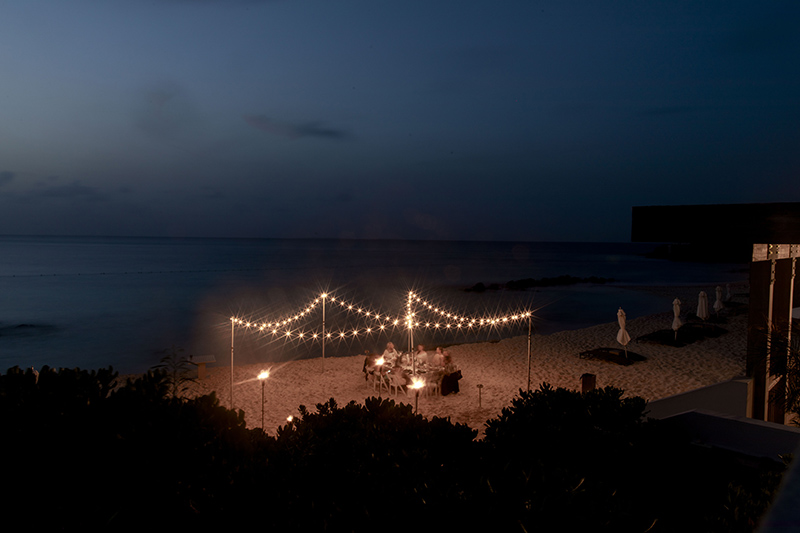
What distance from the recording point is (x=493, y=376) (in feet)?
37.5

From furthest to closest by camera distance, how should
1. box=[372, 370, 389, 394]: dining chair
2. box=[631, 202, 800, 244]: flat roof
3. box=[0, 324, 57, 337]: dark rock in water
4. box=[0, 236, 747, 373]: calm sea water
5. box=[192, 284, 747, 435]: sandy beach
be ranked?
box=[0, 324, 57, 337]: dark rock in water
box=[0, 236, 747, 373]: calm sea water
box=[372, 370, 389, 394]: dining chair
box=[192, 284, 747, 435]: sandy beach
box=[631, 202, 800, 244]: flat roof

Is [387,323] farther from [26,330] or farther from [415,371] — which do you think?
[26,330]

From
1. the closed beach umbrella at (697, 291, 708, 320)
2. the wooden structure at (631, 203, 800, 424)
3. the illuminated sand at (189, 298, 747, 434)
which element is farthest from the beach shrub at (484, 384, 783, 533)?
the closed beach umbrella at (697, 291, 708, 320)

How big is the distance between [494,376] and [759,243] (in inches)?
340

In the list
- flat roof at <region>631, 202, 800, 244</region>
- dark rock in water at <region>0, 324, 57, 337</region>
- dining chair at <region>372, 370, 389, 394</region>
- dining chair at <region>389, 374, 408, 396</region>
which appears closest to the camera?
flat roof at <region>631, 202, 800, 244</region>

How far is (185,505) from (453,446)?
69.9 inches

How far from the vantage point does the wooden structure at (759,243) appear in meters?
3.35

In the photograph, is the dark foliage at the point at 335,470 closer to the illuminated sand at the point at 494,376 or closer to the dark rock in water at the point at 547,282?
the illuminated sand at the point at 494,376

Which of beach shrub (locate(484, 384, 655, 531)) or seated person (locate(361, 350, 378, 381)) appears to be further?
seated person (locate(361, 350, 378, 381))

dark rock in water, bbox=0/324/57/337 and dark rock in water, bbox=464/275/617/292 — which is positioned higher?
dark rock in water, bbox=464/275/617/292

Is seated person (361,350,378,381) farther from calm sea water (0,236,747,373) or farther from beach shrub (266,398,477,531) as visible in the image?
beach shrub (266,398,477,531)

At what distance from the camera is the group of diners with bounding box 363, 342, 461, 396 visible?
9844 millimetres

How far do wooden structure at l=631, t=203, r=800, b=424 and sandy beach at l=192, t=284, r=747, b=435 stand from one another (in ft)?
11.6

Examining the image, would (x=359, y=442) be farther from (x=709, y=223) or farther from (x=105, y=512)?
(x=709, y=223)
